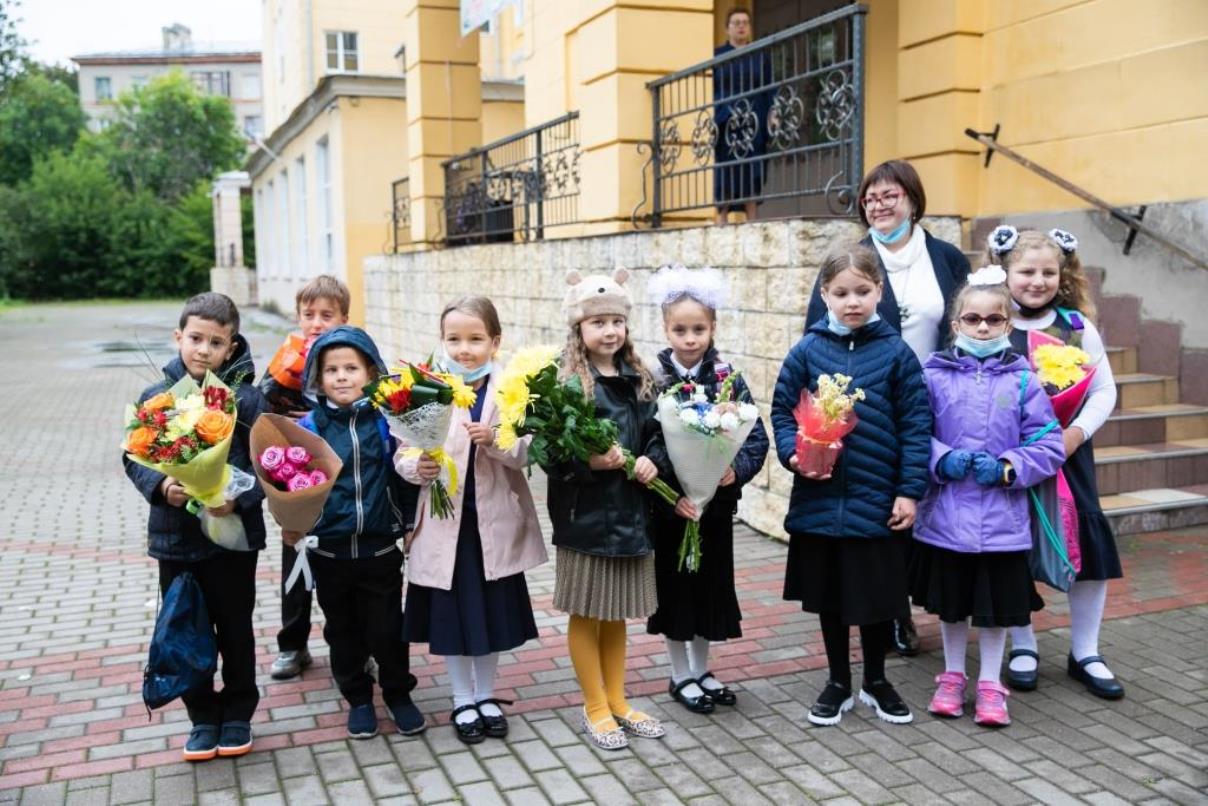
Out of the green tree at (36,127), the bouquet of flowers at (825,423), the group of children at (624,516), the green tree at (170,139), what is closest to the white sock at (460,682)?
the group of children at (624,516)

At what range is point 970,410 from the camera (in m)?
4.16

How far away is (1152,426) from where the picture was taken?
7.24 metres

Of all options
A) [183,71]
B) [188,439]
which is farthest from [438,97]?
[183,71]

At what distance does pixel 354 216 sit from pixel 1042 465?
18.6m

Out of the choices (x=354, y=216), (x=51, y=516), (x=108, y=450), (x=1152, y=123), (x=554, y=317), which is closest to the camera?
(x=1152, y=123)

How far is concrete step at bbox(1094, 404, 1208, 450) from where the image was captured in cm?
718

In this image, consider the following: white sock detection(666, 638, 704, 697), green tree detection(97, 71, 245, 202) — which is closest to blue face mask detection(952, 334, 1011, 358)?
white sock detection(666, 638, 704, 697)

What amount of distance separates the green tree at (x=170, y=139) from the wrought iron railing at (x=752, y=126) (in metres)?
57.5

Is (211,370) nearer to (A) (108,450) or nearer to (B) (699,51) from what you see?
(B) (699,51)

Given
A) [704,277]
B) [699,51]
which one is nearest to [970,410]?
[704,277]

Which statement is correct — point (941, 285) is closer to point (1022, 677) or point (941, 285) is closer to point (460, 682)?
point (1022, 677)

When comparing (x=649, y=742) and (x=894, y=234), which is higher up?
(x=894, y=234)

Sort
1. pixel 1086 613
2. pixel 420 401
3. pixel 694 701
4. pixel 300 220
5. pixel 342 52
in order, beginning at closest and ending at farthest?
pixel 420 401 < pixel 694 701 < pixel 1086 613 < pixel 300 220 < pixel 342 52

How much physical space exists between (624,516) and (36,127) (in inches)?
2954
